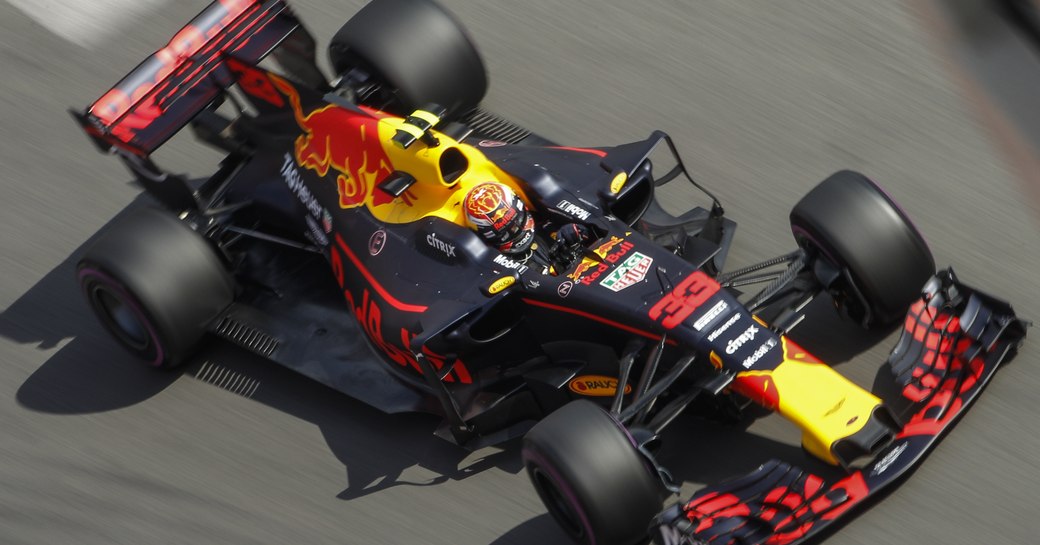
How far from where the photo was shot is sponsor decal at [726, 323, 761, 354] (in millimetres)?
8227

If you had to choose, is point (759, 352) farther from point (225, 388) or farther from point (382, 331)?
point (225, 388)

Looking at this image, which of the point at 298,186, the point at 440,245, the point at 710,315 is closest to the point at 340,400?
the point at 440,245

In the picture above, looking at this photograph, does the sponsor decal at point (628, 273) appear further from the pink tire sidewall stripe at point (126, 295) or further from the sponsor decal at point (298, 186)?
the pink tire sidewall stripe at point (126, 295)

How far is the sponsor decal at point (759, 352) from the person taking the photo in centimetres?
820

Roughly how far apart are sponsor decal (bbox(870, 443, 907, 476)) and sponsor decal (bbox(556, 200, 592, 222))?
7.21 ft

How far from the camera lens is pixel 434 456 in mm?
9141

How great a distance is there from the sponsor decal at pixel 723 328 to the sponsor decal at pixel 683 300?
0.57ft

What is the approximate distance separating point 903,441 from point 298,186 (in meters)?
4.18

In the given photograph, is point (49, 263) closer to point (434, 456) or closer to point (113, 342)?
point (113, 342)

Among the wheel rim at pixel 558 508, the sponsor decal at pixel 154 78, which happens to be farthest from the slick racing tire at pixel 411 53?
the wheel rim at pixel 558 508

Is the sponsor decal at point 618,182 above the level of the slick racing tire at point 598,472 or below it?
above

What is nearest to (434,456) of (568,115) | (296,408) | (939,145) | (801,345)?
(296,408)

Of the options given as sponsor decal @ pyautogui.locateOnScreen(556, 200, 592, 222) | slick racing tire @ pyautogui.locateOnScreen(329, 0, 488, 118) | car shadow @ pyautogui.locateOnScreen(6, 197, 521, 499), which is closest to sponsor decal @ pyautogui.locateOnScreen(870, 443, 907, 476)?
car shadow @ pyautogui.locateOnScreen(6, 197, 521, 499)

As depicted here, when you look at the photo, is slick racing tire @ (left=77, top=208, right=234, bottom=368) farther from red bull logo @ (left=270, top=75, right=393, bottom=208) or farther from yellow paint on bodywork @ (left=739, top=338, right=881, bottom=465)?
yellow paint on bodywork @ (left=739, top=338, right=881, bottom=465)
